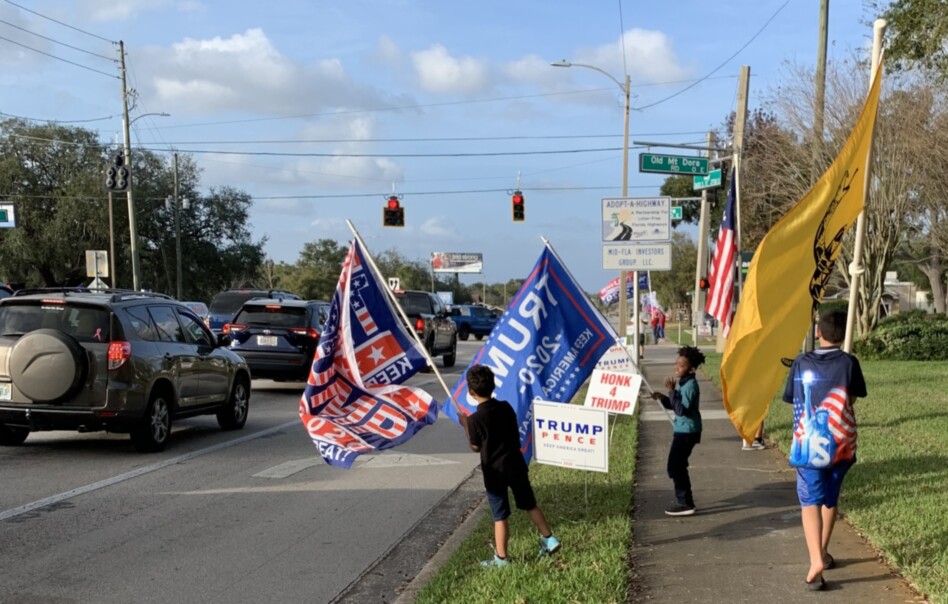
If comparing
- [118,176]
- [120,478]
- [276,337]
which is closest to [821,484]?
[120,478]

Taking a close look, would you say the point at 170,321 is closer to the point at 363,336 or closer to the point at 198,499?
the point at 198,499

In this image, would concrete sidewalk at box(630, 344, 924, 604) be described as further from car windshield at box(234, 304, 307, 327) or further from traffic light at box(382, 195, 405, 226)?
traffic light at box(382, 195, 405, 226)

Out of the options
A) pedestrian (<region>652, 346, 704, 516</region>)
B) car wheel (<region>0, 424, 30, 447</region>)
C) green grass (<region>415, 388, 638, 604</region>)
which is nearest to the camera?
green grass (<region>415, 388, 638, 604</region>)

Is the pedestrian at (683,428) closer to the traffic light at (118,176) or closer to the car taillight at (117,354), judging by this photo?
the car taillight at (117,354)

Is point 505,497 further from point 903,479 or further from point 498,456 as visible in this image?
point 903,479

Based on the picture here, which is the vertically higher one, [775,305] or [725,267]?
[725,267]

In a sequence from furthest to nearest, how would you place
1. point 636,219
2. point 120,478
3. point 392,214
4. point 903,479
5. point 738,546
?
point 392,214 → point 636,219 → point 120,478 → point 903,479 → point 738,546

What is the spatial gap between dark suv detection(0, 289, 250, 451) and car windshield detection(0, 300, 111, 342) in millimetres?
11

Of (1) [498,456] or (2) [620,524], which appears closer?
(1) [498,456]

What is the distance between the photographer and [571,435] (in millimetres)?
6934

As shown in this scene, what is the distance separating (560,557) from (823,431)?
6.02 feet

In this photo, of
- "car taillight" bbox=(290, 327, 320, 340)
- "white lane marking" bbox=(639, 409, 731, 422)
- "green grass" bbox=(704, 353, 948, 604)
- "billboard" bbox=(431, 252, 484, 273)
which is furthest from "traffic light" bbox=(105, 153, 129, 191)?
"billboard" bbox=(431, 252, 484, 273)

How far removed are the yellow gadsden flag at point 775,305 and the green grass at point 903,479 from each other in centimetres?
118

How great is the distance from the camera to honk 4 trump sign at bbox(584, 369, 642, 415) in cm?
980
